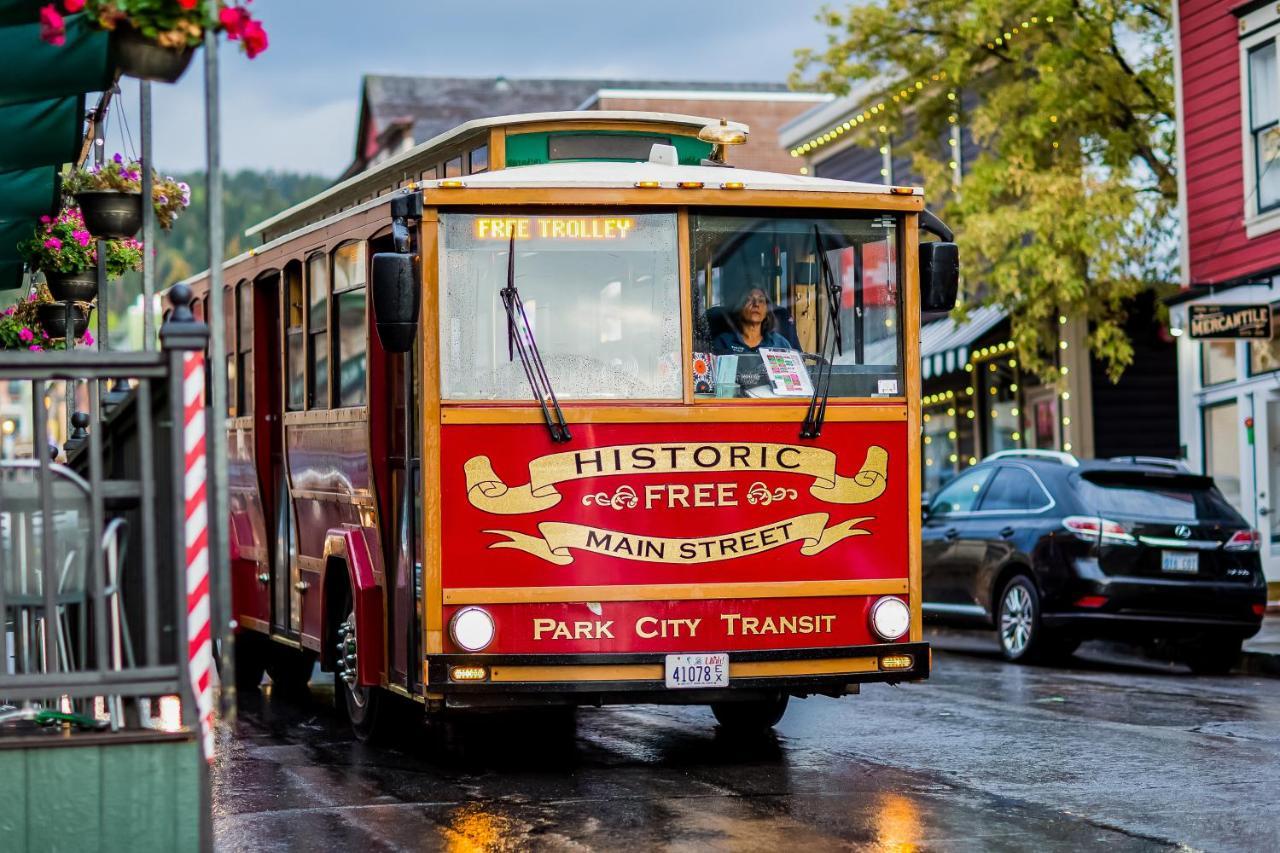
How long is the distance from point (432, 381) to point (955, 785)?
3103 mm

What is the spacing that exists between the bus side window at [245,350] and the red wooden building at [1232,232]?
11.4 metres

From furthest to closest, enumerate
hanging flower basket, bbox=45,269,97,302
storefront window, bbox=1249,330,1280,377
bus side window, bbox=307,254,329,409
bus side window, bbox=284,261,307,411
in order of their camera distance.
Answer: storefront window, bbox=1249,330,1280,377 < hanging flower basket, bbox=45,269,97,302 < bus side window, bbox=284,261,307,411 < bus side window, bbox=307,254,329,409

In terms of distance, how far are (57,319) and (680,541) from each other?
7.99 metres

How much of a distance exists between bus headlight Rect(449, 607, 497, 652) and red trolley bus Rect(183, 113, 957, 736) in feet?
0.05

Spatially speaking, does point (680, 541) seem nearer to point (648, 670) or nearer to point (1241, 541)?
point (648, 670)

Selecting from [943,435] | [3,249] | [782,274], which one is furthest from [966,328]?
[782,274]

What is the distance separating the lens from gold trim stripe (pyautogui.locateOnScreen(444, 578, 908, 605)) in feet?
30.3

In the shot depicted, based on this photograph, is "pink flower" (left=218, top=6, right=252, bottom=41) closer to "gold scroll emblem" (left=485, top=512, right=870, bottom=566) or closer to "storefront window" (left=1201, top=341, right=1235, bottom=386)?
"gold scroll emblem" (left=485, top=512, right=870, bottom=566)

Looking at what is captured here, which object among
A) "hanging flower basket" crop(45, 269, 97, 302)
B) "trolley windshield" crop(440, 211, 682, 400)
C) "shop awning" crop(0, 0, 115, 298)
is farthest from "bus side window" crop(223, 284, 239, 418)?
"trolley windshield" crop(440, 211, 682, 400)

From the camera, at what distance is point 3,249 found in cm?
1419

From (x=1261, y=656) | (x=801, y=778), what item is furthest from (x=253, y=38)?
(x=1261, y=656)

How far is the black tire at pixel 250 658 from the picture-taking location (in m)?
14.4

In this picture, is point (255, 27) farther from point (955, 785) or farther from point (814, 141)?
point (814, 141)

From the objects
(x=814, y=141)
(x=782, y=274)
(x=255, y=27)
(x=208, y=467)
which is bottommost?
(x=208, y=467)
